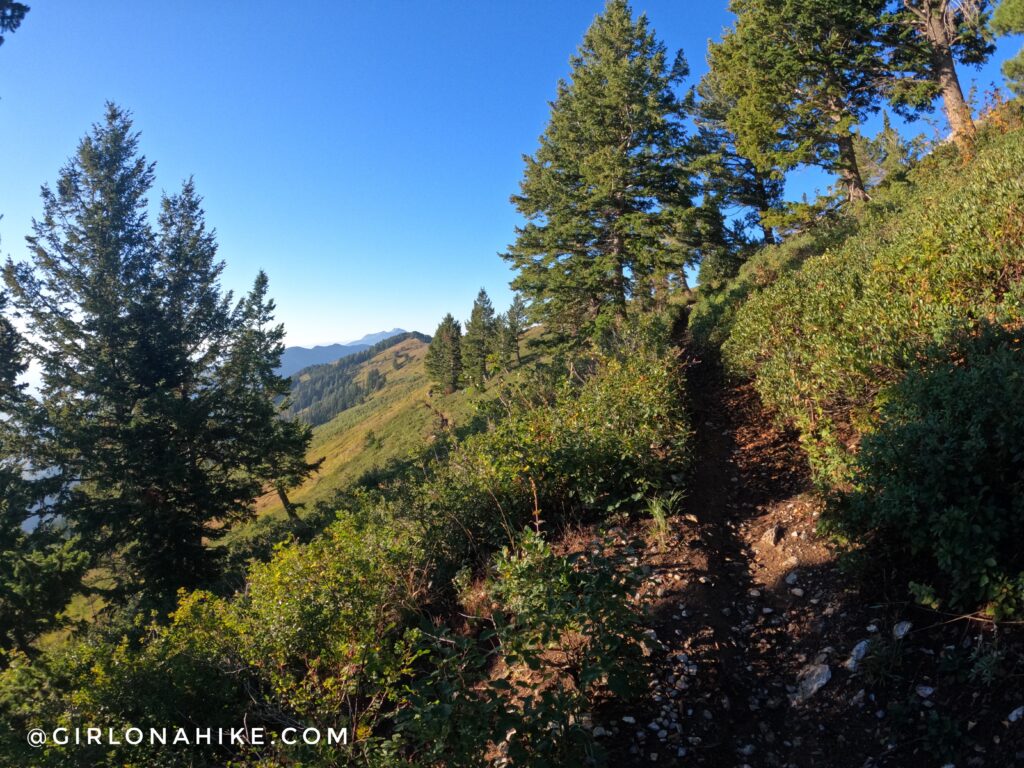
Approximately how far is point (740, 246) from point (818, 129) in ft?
25.8

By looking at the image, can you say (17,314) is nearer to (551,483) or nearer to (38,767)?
(38,767)

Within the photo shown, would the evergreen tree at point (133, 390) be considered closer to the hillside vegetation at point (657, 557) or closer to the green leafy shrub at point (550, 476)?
the hillside vegetation at point (657, 557)

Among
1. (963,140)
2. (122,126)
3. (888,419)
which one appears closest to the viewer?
(888,419)

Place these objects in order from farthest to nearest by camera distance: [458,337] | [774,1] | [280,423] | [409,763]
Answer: [458,337], [280,423], [774,1], [409,763]

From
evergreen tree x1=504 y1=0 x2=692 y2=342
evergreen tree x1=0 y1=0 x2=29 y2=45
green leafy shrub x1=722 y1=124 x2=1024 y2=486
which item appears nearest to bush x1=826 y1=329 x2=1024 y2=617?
green leafy shrub x1=722 y1=124 x2=1024 y2=486

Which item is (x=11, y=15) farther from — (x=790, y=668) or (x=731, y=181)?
(x=731, y=181)

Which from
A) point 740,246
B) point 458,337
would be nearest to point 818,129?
point 740,246

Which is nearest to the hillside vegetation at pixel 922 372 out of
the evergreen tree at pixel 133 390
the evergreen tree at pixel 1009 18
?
the evergreen tree at pixel 1009 18

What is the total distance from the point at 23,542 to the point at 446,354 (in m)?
50.1

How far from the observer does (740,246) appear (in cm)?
2581

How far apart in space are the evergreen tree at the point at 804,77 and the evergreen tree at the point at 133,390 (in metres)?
24.6

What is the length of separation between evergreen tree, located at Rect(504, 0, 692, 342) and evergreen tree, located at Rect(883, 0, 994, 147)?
24.1ft

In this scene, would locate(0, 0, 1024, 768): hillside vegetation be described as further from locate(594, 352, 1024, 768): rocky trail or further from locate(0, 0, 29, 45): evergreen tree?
locate(0, 0, 29, 45): evergreen tree

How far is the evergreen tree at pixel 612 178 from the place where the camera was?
1802cm
